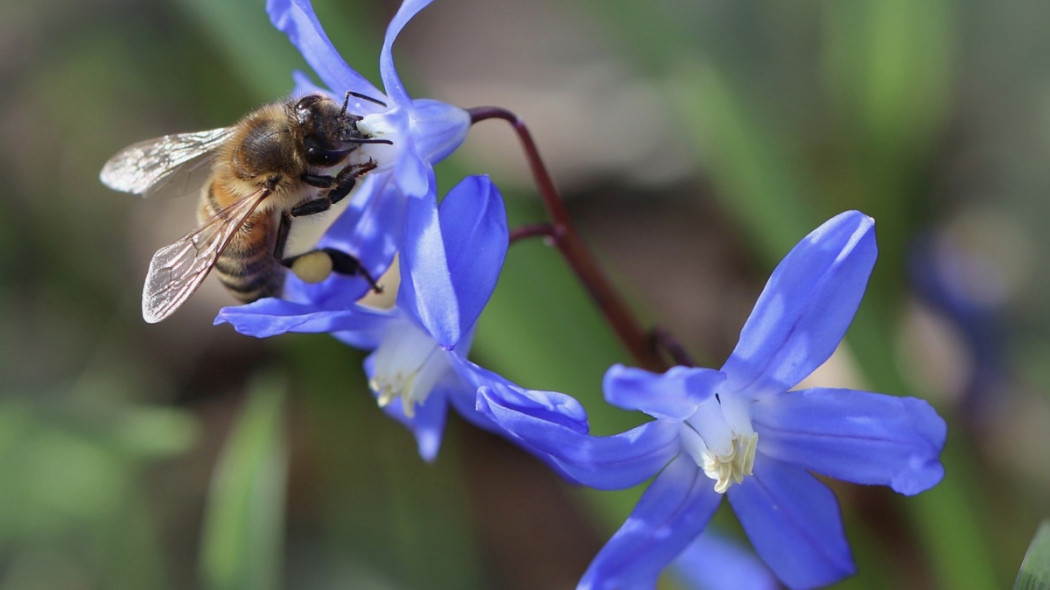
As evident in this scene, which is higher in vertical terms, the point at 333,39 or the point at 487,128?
the point at 333,39

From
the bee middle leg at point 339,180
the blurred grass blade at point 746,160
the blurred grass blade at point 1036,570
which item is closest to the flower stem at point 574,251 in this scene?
the bee middle leg at point 339,180

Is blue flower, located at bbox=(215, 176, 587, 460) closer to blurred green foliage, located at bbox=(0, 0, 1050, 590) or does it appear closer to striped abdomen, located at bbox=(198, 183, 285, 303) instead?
striped abdomen, located at bbox=(198, 183, 285, 303)

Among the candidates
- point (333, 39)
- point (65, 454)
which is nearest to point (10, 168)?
point (65, 454)

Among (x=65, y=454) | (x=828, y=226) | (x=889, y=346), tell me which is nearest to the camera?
(x=828, y=226)

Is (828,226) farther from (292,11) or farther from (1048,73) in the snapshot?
(1048,73)


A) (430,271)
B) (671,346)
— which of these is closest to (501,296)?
(671,346)

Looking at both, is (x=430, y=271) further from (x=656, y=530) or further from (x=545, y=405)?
(x=656, y=530)

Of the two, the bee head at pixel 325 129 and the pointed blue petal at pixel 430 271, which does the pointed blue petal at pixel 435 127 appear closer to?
the bee head at pixel 325 129

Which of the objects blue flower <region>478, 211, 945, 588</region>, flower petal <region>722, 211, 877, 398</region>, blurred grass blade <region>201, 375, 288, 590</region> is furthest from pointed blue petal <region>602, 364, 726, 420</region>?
blurred grass blade <region>201, 375, 288, 590</region>
